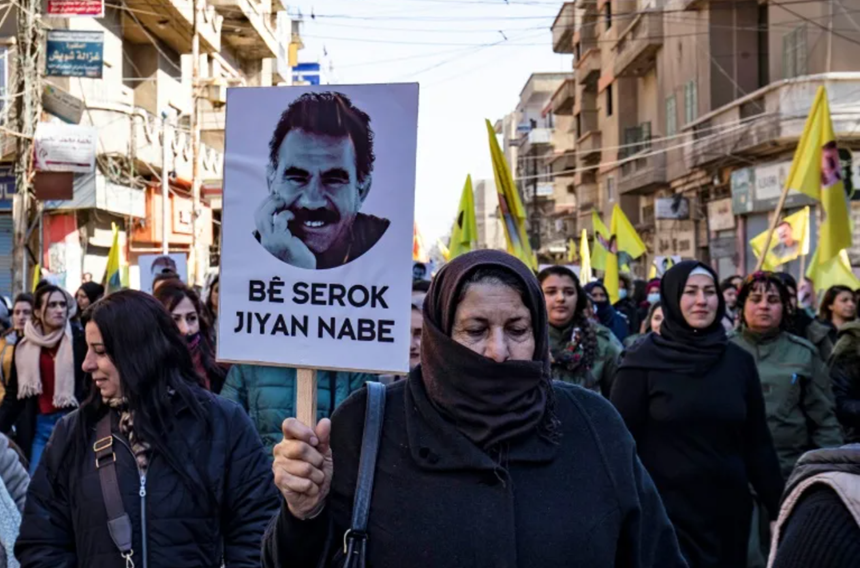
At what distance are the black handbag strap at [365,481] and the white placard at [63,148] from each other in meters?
22.1

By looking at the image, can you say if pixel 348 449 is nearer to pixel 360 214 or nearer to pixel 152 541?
pixel 360 214

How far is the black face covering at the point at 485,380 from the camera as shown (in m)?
2.52

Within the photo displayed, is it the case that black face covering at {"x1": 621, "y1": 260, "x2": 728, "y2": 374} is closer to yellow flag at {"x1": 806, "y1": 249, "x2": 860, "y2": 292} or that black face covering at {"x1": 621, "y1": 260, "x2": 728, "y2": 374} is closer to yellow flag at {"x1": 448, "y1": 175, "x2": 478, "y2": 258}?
yellow flag at {"x1": 806, "y1": 249, "x2": 860, "y2": 292}

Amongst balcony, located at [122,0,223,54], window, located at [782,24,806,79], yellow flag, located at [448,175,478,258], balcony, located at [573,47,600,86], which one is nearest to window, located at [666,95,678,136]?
window, located at [782,24,806,79]

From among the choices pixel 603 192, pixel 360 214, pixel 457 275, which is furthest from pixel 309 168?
pixel 603 192

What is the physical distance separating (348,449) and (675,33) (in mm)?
31751

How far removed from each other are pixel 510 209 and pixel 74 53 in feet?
47.1

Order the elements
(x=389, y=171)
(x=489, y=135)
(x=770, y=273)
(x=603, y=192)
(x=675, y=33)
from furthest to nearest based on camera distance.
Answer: (x=603, y=192) → (x=675, y=33) → (x=489, y=135) → (x=770, y=273) → (x=389, y=171)

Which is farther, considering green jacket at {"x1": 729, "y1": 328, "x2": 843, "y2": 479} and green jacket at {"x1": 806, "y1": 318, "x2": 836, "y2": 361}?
green jacket at {"x1": 806, "y1": 318, "x2": 836, "y2": 361}

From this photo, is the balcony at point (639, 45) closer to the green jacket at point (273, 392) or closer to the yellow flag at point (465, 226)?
the yellow flag at point (465, 226)

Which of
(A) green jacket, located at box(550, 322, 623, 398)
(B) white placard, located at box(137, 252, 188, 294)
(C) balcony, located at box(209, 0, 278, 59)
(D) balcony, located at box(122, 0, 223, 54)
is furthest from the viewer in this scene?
(C) balcony, located at box(209, 0, 278, 59)

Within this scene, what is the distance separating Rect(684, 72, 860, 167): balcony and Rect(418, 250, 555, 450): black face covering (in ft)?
67.8

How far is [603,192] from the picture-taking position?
4600 cm

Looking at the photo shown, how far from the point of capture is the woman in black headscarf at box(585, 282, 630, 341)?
35.0ft
